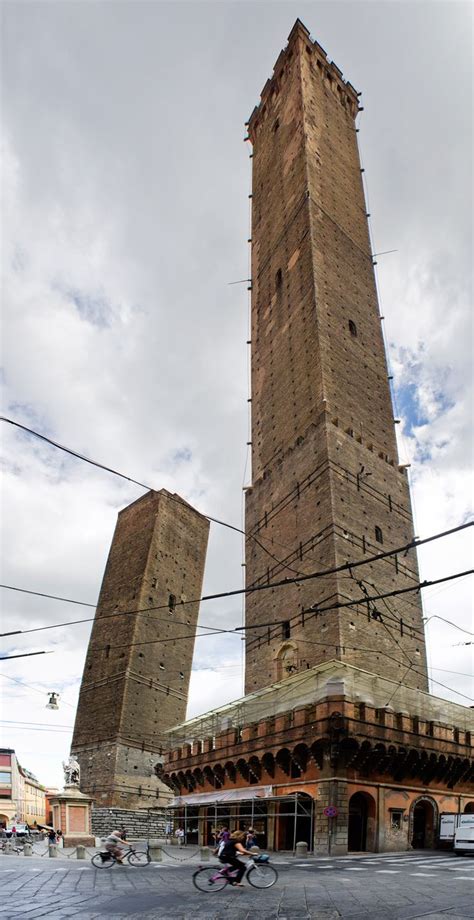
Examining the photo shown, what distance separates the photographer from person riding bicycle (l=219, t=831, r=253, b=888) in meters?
8.29

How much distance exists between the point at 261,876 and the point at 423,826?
1136 cm

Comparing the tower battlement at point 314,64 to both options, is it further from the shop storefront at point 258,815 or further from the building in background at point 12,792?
the building in background at point 12,792

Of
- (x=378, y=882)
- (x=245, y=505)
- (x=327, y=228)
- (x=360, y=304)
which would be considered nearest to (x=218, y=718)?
(x=245, y=505)

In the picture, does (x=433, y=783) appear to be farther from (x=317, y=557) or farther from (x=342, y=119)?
(x=342, y=119)

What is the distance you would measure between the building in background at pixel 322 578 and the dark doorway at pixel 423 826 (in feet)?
0.12

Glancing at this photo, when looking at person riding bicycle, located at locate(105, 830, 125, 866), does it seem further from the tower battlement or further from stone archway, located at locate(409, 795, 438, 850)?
the tower battlement

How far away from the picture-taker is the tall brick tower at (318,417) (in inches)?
798

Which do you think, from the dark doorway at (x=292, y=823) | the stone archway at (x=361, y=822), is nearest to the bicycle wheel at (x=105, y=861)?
the dark doorway at (x=292, y=823)

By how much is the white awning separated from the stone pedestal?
3411 mm

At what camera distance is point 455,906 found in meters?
6.48

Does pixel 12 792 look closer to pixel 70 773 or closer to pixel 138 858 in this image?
pixel 70 773

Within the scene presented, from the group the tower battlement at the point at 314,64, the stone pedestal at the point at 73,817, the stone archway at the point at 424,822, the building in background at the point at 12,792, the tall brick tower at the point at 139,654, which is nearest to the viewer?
the stone archway at the point at 424,822

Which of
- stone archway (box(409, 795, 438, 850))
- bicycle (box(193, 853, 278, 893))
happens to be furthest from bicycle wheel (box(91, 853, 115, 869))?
stone archway (box(409, 795, 438, 850))

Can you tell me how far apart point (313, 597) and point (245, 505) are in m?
7.67
